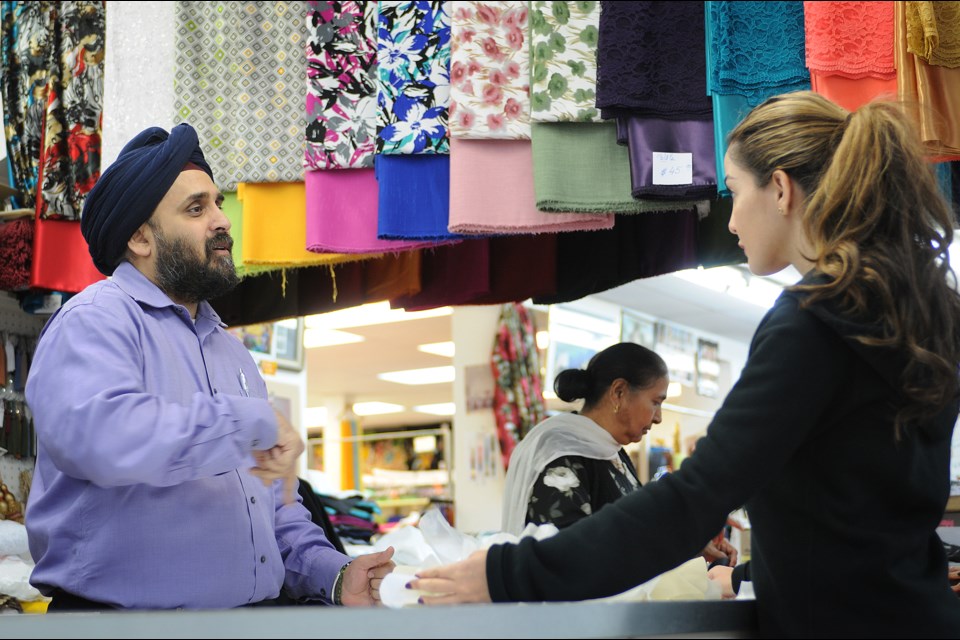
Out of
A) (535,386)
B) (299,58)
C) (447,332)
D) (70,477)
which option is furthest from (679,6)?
(447,332)

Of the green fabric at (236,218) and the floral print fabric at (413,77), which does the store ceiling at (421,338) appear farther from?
the floral print fabric at (413,77)

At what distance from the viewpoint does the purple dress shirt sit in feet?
5.49

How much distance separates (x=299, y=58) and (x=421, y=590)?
2125 millimetres

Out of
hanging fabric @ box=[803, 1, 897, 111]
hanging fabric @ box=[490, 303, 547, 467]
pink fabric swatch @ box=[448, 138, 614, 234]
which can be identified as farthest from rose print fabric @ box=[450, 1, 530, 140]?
hanging fabric @ box=[490, 303, 547, 467]

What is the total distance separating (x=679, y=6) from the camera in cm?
271

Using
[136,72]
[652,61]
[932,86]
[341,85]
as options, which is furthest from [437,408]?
[932,86]

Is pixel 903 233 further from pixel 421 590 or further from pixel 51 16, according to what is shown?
pixel 51 16

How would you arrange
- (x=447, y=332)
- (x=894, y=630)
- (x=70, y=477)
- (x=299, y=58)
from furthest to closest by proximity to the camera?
(x=447, y=332)
(x=299, y=58)
(x=70, y=477)
(x=894, y=630)

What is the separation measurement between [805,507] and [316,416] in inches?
609

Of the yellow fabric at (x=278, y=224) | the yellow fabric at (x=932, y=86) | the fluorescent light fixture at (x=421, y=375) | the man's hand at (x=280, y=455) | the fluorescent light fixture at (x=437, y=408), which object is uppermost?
the yellow fabric at (x=932, y=86)

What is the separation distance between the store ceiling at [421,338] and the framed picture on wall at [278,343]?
2421mm

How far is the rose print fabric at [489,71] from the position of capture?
2775 mm

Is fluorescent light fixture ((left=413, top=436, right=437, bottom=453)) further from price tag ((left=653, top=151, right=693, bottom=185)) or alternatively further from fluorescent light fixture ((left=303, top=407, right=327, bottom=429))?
price tag ((left=653, top=151, right=693, bottom=185))

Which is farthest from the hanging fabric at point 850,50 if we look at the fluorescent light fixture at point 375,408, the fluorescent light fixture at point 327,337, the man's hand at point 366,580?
the fluorescent light fixture at point 375,408
